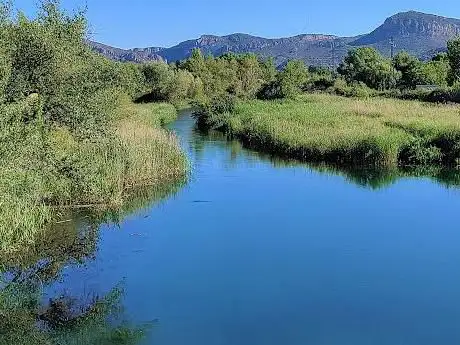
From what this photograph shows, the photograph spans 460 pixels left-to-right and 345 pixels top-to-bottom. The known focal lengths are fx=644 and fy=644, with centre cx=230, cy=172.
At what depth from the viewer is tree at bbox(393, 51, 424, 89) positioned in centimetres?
5719

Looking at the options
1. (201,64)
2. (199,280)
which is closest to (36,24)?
(199,280)

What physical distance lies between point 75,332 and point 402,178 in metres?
13.6

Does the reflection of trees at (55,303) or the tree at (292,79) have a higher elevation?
the tree at (292,79)

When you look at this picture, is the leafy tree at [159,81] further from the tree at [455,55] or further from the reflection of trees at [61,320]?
the reflection of trees at [61,320]

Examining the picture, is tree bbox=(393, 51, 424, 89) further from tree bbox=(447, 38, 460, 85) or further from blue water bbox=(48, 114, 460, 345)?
blue water bbox=(48, 114, 460, 345)

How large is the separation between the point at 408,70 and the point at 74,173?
169 ft

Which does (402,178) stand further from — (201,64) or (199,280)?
(201,64)

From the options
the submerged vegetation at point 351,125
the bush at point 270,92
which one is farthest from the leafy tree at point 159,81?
the bush at point 270,92

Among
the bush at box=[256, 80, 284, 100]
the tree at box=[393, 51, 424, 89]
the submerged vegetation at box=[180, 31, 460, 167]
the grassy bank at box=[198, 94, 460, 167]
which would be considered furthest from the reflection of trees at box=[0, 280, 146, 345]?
the tree at box=[393, 51, 424, 89]

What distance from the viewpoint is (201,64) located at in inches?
2640

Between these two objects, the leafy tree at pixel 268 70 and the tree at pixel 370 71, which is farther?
the leafy tree at pixel 268 70

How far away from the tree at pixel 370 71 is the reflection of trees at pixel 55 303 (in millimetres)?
49044

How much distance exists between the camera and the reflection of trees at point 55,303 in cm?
779

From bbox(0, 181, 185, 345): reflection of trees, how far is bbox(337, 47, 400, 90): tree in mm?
49044
